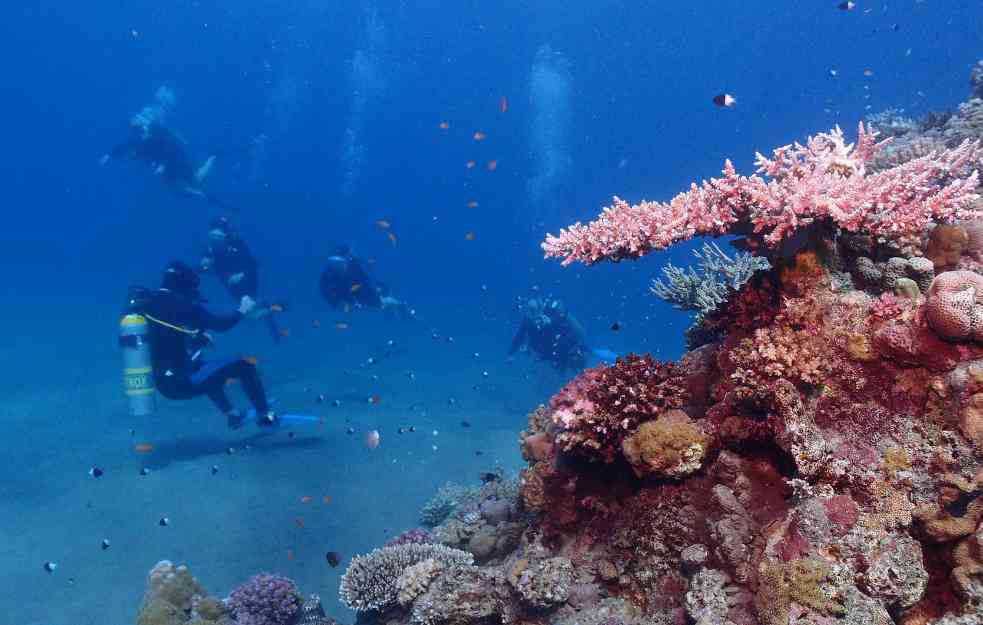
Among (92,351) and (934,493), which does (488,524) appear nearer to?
(934,493)

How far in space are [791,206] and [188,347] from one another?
12.7 m

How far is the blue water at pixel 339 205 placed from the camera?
11188 millimetres

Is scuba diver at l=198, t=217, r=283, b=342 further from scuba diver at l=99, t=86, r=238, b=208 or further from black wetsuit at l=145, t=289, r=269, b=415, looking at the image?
scuba diver at l=99, t=86, r=238, b=208

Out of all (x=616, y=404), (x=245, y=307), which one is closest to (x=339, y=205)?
(x=245, y=307)

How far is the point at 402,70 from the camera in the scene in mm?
126438

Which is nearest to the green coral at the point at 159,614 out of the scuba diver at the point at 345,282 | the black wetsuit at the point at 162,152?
the scuba diver at the point at 345,282

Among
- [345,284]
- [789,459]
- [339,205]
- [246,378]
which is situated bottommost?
[789,459]

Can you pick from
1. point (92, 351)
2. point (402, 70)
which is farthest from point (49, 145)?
point (92, 351)

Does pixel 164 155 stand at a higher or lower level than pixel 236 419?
higher

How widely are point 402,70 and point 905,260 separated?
136230 mm

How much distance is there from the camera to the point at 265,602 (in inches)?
285

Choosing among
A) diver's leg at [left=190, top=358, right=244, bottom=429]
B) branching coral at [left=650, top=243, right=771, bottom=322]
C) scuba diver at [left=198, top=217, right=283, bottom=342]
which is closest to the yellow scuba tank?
diver's leg at [left=190, top=358, right=244, bottom=429]

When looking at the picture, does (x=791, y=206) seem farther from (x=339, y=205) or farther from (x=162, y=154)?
(x=339, y=205)

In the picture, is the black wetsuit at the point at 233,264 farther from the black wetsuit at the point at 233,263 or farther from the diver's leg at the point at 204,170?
the diver's leg at the point at 204,170
